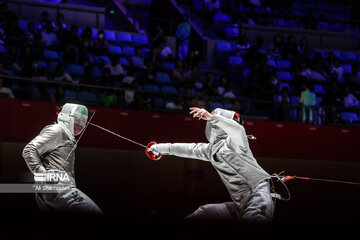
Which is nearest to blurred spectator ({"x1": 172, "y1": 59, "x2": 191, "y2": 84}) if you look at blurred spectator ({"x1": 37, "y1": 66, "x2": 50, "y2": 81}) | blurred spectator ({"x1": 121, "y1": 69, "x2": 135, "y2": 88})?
blurred spectator ({"x1": 121, "y1": 69, "x2": 135, "y2": 88})

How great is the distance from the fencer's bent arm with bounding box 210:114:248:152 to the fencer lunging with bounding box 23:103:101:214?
4.13 feet

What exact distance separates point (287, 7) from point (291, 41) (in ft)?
7.85

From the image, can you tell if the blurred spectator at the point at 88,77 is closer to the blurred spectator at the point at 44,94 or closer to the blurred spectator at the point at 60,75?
the blurred spectator at the point at 60,75

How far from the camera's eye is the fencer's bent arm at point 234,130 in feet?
14.1

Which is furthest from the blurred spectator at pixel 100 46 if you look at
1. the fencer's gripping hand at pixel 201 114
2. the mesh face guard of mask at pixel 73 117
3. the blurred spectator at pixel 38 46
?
the fencer's gripping hand at pixel 201 114

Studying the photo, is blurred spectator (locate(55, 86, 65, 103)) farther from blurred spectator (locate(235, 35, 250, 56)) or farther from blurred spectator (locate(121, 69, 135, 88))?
blurred spectator (locate(235, 35, 250, 56))

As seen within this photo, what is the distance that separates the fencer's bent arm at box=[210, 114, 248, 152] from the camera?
4305mm

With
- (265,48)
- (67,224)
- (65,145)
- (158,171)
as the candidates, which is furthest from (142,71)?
(67,224)

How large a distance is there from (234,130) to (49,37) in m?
6.11

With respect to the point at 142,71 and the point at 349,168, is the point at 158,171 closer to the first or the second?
the point at 142,71

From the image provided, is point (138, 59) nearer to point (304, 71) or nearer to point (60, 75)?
point (60, 75)

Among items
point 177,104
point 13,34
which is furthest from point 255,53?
point 13,34

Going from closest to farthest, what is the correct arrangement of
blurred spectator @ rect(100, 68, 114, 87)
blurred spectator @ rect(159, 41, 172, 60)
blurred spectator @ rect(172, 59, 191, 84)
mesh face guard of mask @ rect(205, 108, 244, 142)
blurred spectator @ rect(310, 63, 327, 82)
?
mesh face guard of mask @ rect(205, 108, 244, 142) < blurred spectator @ rect(100, 68, 114, 87) < blurred spectator @ rect(172, 59, 191, 84) < blurred spectator @ rect(159, 41, 172, 60) < blurred spectator @ rect(310, 63, 327, 82)

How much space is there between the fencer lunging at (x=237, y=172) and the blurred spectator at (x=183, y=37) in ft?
21.8
